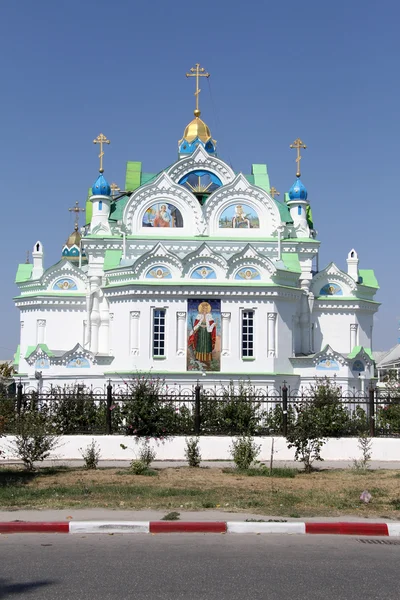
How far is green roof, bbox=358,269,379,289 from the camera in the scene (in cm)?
3969

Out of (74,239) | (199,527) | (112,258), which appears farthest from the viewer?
(74,239)

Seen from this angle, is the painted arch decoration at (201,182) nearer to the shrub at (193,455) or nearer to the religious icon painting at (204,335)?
the religious icon painting at (204,335)

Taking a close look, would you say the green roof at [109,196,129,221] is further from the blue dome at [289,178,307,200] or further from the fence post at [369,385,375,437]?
the fence post at [369,385,375,437]

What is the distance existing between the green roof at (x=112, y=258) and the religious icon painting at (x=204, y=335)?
12.9 ft

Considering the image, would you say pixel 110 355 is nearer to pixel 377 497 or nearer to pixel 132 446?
pixel 132 446

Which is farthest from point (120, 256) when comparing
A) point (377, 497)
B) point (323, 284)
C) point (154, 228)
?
point (377, 497)

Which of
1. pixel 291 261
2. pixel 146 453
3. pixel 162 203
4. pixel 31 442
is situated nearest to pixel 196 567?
pixel 31 442

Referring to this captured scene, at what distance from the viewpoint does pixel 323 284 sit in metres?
38.2

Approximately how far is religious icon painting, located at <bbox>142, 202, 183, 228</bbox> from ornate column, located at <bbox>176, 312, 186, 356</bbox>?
519 cm

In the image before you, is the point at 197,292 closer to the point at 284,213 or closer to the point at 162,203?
the point at 162,203

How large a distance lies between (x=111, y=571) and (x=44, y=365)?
27790mm

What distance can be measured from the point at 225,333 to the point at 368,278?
10096 mm

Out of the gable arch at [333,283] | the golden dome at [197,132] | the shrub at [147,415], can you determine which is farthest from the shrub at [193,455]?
the golden dome at [197,132]

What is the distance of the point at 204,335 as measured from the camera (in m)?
33.2
